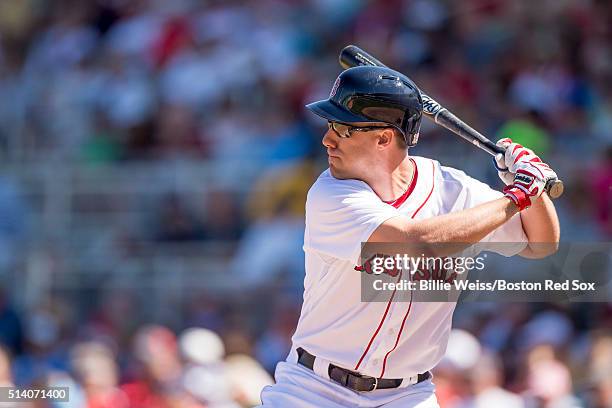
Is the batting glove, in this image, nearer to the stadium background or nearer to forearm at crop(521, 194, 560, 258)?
forearm at crop(521, 194, 560, 258)

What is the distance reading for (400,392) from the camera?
389 centimetres

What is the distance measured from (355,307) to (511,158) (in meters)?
0.75

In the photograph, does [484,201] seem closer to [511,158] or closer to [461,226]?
[511,158]

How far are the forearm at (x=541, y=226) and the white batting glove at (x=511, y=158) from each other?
127 millimetres

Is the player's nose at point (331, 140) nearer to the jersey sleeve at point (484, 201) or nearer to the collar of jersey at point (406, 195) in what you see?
the collar of jersey at point (406, 195)

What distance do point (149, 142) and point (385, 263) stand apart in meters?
6.30

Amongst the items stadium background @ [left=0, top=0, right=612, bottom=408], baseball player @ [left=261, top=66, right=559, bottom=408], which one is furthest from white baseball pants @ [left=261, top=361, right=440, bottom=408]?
stadium background @ [left=0, top=0, right=612, bottom=408]

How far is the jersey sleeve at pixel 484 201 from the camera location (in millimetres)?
4035

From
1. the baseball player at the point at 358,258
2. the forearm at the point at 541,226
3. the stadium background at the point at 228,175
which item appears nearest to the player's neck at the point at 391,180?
the baseball player at the point at 358,258

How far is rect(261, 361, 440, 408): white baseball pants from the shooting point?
3859 millimetres

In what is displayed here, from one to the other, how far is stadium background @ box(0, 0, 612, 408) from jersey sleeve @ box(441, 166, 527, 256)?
1950 millimetres

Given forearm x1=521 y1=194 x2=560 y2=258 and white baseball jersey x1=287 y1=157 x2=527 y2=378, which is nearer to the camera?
white baseball jersey x1=287 y1=157 x2=527 y2=378

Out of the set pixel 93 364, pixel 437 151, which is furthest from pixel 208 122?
pixel 93 364

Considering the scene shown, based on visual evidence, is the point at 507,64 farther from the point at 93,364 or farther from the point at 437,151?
the point at 93,364
